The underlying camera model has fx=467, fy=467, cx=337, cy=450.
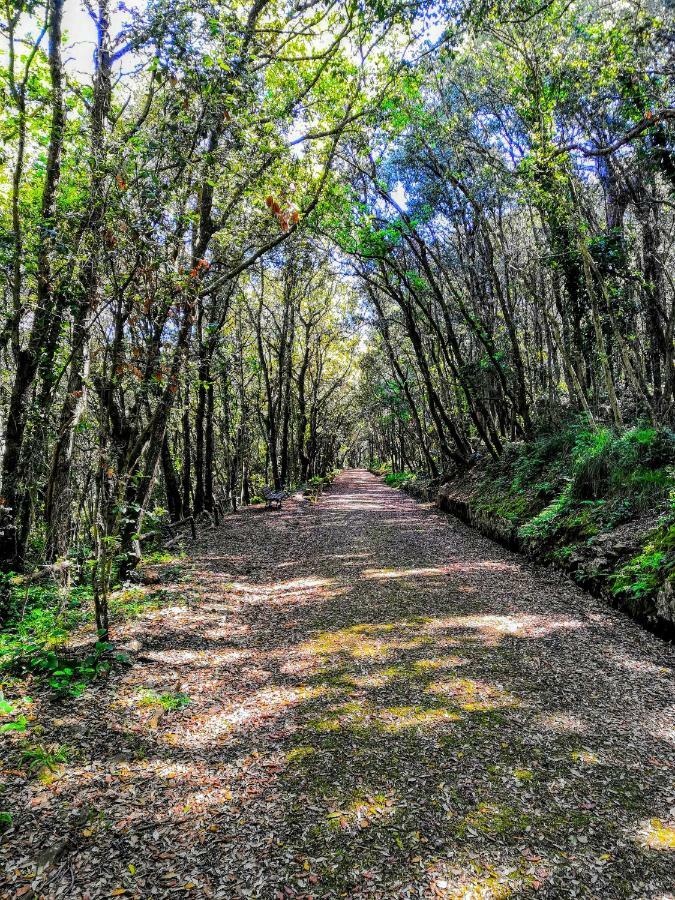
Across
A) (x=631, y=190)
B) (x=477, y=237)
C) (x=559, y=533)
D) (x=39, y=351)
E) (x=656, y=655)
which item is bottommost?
(x=656, y=655)

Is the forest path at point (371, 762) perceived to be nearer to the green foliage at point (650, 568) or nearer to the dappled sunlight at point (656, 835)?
the dappled sunlight at point (656, 835)

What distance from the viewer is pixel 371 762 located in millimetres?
3287

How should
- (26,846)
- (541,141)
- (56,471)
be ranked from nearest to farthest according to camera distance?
(26,846)
(56,471)
(541,141)

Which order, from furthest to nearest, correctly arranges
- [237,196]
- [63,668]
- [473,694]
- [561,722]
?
[237,196]
[63,668]
[473,694]
[561,722]

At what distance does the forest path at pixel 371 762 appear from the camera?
2438 mm

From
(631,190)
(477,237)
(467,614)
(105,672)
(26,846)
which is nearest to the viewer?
(26,846)

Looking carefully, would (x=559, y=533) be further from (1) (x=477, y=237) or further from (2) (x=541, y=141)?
(1) (x=477, y=237)

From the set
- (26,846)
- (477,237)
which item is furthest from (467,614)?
(477,237)

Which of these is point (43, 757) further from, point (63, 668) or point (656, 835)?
point (656, 835)

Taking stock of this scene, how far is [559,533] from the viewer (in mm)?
8055

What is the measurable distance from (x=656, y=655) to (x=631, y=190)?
10.8 meters

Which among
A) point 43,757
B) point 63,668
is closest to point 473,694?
point 43,757

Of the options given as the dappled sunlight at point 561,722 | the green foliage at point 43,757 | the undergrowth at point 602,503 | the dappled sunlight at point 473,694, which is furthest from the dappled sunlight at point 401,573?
the green foliage at point 43,757

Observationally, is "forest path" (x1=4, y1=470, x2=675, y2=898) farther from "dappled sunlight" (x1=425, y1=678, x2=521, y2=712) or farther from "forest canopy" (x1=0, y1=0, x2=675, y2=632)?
"forest canopy" (x1=0, y1=0, x2=675, y2=632)
